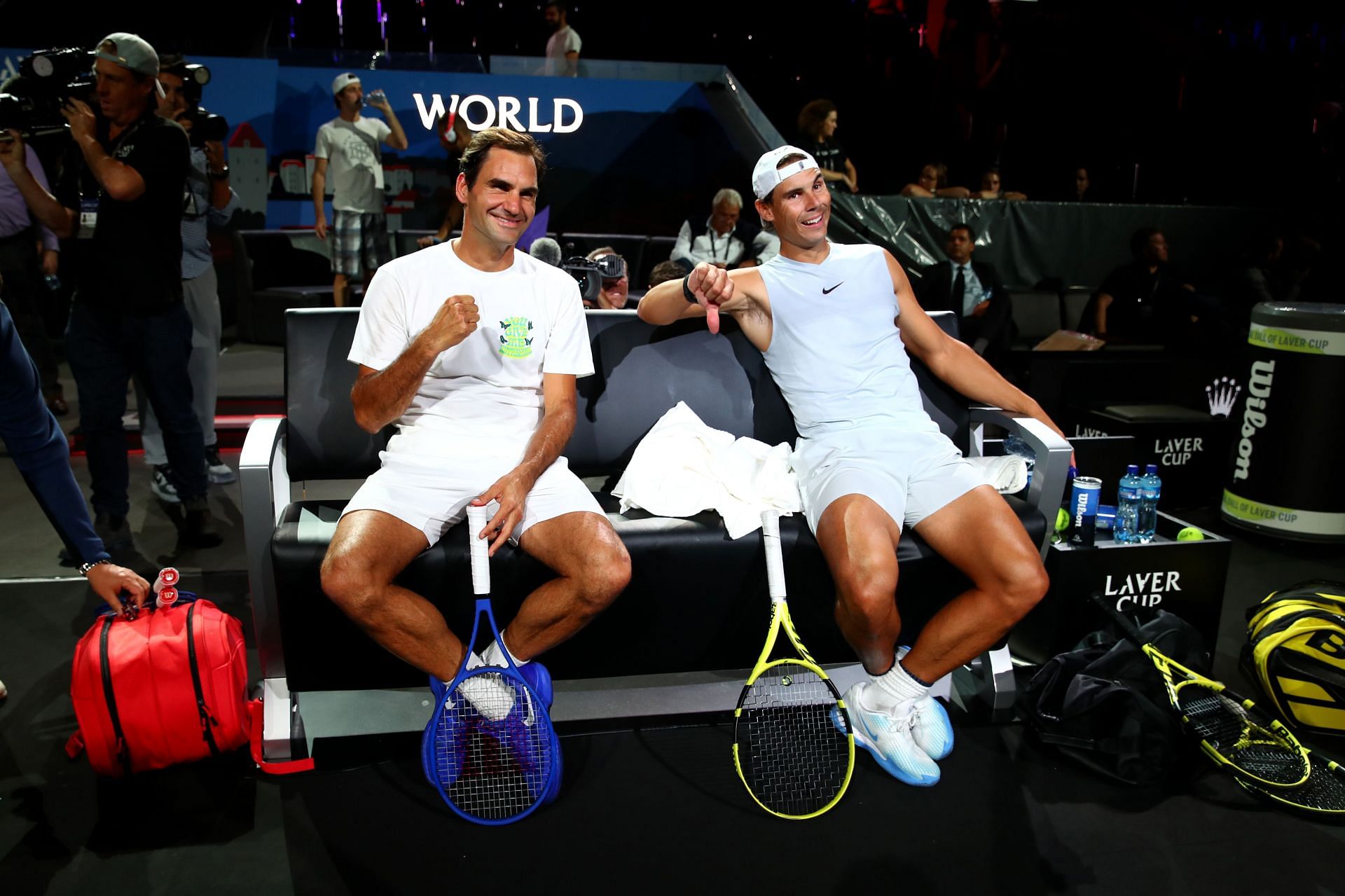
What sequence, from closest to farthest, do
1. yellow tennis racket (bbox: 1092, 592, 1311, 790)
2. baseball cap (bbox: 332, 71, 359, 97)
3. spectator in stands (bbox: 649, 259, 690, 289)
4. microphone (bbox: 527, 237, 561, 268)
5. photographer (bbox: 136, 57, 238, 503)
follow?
1. yellow tennis racket (bbox: 1092, 592, 1311, 790)
2. microphone (bbox: 527, 237, 561, 268)
3. spectator in stands (bbox: 649, 259, 690, 289)
4. photographer (bbox: 136, 57, 238, 503)
5. baseball cap (bbox: 332, 71, 359, 97)

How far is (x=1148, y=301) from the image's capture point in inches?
249

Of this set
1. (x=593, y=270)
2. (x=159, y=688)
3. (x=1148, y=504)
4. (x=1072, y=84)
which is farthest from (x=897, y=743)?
(x=1072, y=84)

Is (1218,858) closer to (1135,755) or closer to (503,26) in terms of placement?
(1135,755)

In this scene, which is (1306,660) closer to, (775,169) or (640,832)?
(640,832)

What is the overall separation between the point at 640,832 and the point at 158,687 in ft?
3.98

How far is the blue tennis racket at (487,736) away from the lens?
2295 millimetres

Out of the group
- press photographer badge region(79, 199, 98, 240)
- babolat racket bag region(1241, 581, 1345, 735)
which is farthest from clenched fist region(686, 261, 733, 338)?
press photographer badge region(79, 199, 98, 240)

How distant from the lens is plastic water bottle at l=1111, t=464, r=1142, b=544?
311cm

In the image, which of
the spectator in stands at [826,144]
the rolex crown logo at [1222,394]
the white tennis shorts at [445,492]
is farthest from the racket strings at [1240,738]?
the spectator in stands at [826,144]

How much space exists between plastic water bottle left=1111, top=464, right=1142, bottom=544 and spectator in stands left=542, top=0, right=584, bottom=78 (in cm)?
641

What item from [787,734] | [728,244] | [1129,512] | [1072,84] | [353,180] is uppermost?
[1072,84]

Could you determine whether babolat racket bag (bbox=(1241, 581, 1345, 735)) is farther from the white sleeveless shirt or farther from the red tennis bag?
the red tennis bag

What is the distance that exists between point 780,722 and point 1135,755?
0.92 metres

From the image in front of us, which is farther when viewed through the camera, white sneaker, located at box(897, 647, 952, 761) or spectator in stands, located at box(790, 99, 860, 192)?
spectator in stands, located at box(790, 99, 860, 192)
